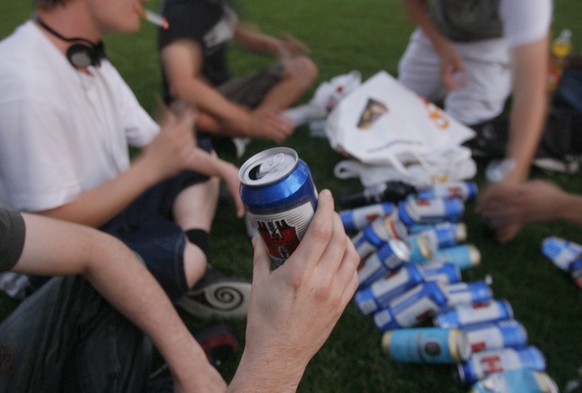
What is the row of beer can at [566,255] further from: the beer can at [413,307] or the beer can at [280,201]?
the beer can at [280,201]

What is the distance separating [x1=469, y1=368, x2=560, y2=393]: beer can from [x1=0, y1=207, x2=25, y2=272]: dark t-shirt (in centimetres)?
138

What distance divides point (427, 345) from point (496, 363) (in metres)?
0.22

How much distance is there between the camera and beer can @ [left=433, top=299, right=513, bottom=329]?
173 centimetres

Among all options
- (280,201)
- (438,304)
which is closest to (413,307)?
Answer: (438,304)

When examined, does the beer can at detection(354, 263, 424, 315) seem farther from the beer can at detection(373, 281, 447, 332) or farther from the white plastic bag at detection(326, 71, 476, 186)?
the white plastic bag at detection(326, 71, 476, 186)

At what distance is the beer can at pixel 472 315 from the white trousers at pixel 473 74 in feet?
5.10

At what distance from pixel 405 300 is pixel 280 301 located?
1048 millimetres

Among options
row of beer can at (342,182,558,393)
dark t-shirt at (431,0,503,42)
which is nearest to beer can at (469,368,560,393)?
row of beer can at (342,182,558,393)

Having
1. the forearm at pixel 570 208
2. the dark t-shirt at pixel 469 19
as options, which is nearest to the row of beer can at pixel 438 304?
the forearm at pixel 570 208

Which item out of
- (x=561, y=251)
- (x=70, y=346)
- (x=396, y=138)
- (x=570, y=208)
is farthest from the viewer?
(x=396, y=138)

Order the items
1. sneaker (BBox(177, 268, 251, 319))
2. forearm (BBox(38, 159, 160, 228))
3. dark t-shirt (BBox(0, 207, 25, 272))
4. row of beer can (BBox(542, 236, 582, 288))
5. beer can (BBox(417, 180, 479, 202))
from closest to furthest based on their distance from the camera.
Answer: dark t-shirt (BBox(0, 207, 25, 272)), forearm (BBox(38, 159, 160, 228)), sneaker (BBox(177, 268, 251, 319)), row of beer can (BBox(542, 236, 582, 288)), beer can (BBox(417, 180, 479, 202))

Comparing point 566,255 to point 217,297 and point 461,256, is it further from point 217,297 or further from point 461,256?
point 217,297

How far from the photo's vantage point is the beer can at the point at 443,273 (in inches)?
74.3

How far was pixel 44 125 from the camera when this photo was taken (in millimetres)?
1383
